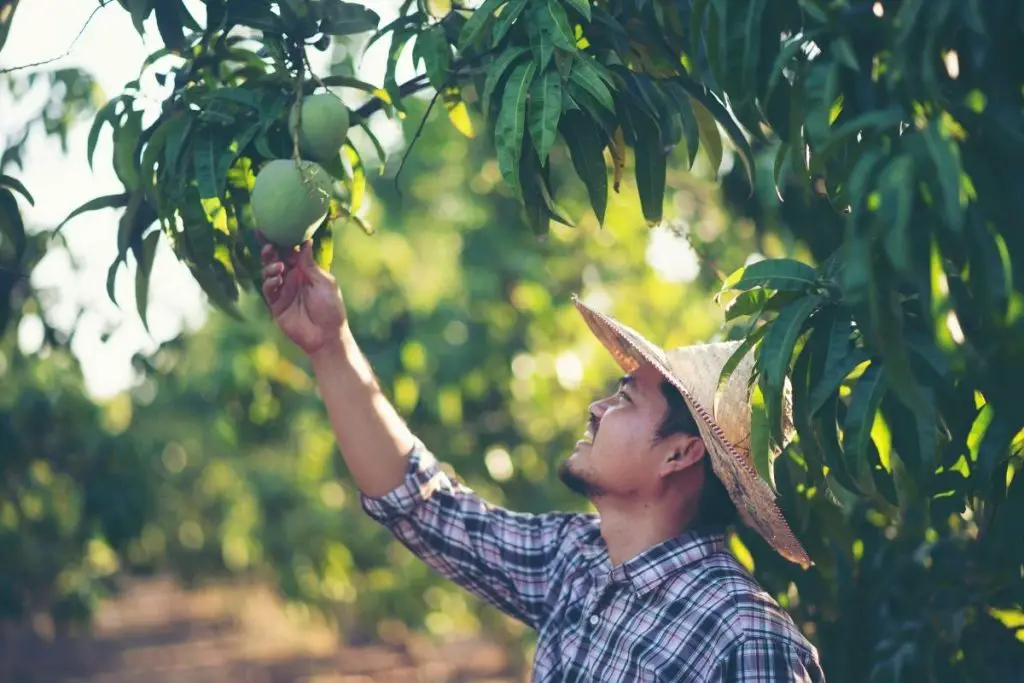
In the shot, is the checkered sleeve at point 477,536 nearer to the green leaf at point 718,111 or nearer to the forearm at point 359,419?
the forearm at point 359,419

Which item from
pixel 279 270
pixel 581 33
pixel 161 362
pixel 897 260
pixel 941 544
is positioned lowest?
pixel 897 260

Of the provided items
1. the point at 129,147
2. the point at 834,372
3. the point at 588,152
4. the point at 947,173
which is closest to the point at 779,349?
the point at 834,372

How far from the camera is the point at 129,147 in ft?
6.51

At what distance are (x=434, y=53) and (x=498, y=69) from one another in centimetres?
17

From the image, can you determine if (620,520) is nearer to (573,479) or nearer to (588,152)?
(573,479)

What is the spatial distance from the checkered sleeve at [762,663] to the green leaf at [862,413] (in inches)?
19.9

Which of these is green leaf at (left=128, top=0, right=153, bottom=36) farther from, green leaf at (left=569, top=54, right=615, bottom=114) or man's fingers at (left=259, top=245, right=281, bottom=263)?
green leaf at (left=569, top=54, right=615, bottom=114)

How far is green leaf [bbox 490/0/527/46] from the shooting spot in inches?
65.4

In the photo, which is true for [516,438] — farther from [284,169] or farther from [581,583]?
→ [284,169]

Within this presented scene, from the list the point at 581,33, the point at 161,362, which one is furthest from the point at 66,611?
the point at 581,33

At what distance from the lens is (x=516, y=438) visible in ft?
19.7

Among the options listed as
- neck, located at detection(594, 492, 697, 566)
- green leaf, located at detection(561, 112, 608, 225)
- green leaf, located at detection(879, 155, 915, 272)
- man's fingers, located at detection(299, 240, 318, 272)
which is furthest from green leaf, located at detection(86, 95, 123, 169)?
green leaf, located at detection(879, 155, 915, 272)

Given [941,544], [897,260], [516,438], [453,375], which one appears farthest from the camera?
[516,438]

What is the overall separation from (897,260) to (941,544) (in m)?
1.41
